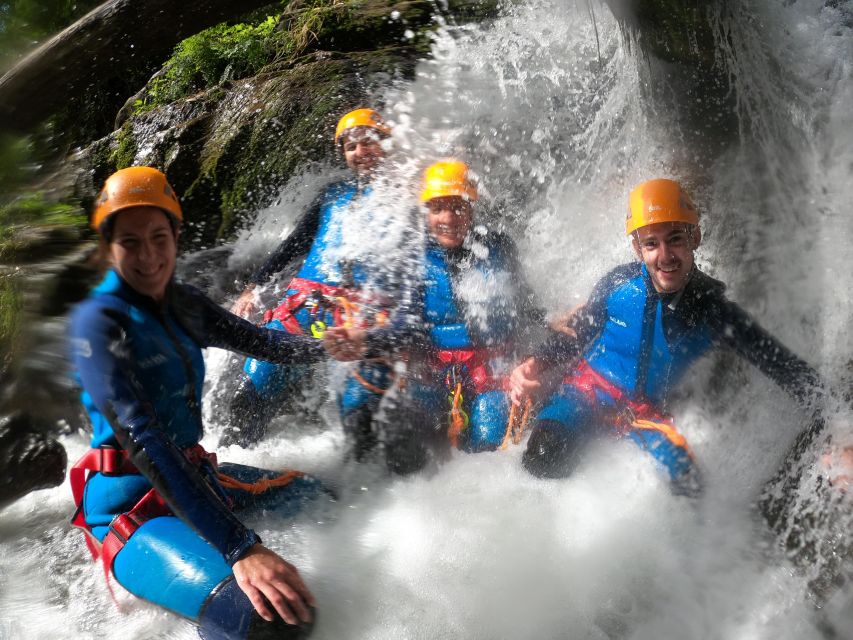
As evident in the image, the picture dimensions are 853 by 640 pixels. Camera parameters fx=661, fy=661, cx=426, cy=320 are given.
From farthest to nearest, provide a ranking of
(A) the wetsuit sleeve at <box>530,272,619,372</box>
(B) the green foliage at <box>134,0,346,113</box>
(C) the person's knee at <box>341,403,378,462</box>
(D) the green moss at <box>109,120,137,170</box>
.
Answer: (B) the green foliage at <box>134,0,346,113</box>, (D) the green moss at <box>109,120,137,170</box>, (C) the person's knee at <box>341,403,378,462</box>, (A) the wetsuit sleeve at <box>530,272,619,372</box>

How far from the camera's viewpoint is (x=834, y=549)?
274 cm

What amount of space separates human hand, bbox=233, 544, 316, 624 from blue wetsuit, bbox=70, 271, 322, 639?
4 cm

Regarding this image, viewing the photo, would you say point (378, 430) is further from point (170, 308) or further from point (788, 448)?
point (788, 448)

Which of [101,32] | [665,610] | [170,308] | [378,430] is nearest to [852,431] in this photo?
[665,610]

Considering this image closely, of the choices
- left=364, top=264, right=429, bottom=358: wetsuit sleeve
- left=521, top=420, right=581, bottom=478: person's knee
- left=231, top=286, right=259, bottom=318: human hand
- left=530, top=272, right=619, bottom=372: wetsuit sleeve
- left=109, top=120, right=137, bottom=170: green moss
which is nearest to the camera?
left=521, top=420, right=581, bottom=478: person's knee

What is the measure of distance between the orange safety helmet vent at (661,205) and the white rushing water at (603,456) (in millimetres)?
813

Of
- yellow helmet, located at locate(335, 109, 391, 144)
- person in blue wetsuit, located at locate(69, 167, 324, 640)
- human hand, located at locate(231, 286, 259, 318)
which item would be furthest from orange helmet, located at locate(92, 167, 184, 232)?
yellow helmet, located at locate(335, 109, 391, 144)

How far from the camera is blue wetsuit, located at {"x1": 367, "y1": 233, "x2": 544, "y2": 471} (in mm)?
3574

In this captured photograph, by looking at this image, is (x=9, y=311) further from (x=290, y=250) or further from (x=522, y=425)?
(x=522, y=425)

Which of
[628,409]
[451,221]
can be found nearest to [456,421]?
[628,409]

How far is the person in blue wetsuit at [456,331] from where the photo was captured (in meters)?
3.54

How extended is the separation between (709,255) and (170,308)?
337cm

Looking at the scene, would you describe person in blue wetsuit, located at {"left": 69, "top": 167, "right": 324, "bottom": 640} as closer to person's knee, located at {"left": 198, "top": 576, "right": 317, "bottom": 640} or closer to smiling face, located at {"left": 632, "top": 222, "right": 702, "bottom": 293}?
person's knee, located at {"left": 198, "top": 576, "right": 317, "bottom": 640}

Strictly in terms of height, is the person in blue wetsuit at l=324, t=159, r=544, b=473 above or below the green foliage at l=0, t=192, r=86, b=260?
below
